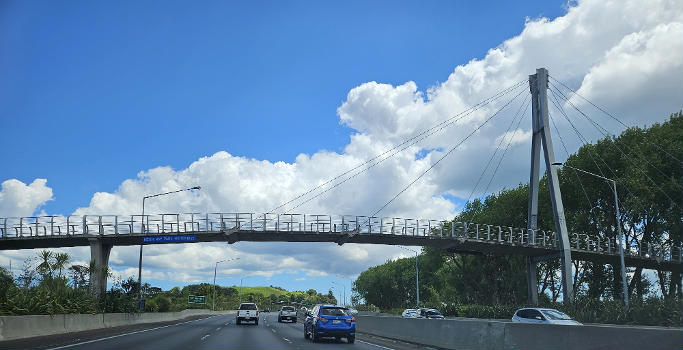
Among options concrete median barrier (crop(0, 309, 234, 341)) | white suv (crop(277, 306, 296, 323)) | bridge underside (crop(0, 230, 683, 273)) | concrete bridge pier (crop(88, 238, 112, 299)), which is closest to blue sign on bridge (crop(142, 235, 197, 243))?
bridge underside (crop(0, 230, 683, 273))

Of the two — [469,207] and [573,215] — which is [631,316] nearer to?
[573,215]

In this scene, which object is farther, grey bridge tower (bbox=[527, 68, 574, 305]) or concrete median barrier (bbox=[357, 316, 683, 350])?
grey bridge tower (bbox=[527, 68, 574, 305])

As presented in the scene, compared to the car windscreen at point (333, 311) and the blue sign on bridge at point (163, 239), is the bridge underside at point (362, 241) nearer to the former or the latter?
the blue sign on bridge at point (163, 239)

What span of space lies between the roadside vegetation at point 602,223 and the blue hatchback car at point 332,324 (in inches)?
656

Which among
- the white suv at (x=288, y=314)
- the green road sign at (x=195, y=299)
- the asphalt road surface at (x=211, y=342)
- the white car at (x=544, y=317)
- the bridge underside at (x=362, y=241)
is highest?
the bridge underside at (x=362, y=241)

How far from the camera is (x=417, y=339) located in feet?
83.5

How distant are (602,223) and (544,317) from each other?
43907 mm

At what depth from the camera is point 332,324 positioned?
81.4 ft

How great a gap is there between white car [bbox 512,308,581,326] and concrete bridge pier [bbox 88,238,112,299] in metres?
36.0

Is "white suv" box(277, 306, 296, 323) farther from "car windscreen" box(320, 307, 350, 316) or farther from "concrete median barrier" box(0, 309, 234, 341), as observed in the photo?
"car windscreen" box(320, 307, 350, 316)

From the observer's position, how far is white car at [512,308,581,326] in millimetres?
26078

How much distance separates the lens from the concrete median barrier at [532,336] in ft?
39.7

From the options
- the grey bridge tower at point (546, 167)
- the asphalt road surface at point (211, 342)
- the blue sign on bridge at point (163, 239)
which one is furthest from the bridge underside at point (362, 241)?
the asphalt road surface at point (211, 342)

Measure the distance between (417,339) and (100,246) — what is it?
37906 mm
